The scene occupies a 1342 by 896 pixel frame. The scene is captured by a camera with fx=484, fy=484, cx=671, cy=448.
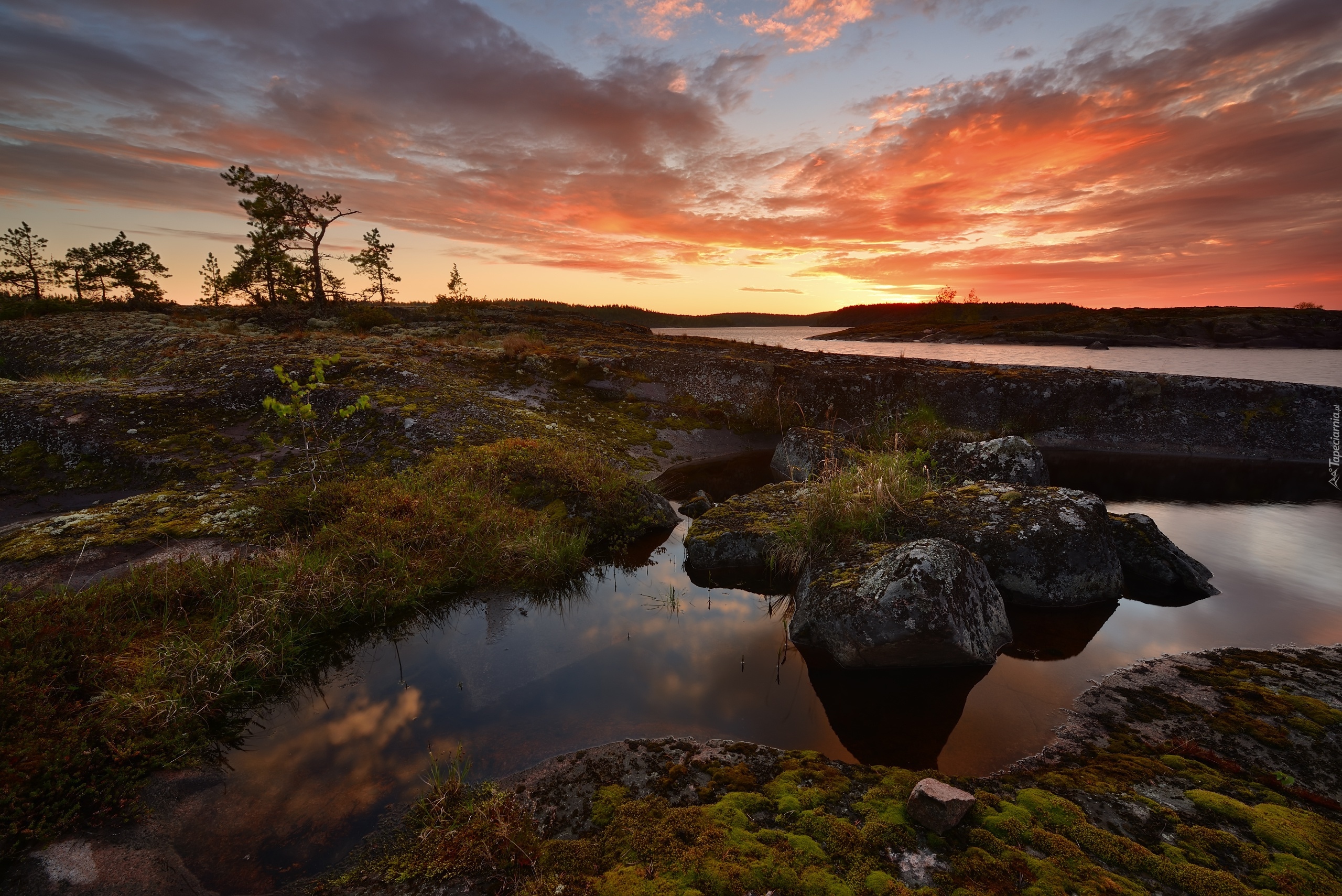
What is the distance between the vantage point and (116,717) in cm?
384

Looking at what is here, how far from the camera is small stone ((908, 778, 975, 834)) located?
3.00 m

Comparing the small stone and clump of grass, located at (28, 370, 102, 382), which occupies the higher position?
clump of grass, located at (28, 370, 102, 382)

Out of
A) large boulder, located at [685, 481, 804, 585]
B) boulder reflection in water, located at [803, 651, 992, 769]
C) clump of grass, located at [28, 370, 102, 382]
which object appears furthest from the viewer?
clump of grass, located at [28, 370, 102, 382]

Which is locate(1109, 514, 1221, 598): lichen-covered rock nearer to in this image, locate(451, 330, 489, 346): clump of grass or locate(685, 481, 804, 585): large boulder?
locate(685, 481, 804, 585): large boulder

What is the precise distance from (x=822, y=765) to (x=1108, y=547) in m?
5.77

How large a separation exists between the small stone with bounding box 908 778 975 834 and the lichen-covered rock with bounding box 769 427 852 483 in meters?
7.30

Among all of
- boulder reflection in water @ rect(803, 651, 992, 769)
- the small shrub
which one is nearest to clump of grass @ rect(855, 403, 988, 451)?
boulder reflection in water @ rect(803, 651, 992, 769)

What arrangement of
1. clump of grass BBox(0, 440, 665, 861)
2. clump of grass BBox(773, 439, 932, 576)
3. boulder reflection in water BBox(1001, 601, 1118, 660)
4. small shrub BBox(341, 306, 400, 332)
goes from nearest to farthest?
clump of grass BBox(0, 440, 665, 861), boulder reflection in water BBox(1001, 601, 1118, 660), clump of grass BBox(773, 439, 932, 576), small shrub BBox(341, 306, 400, 332)

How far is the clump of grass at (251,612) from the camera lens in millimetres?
3500

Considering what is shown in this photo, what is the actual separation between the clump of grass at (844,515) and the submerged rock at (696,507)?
8.07 feet

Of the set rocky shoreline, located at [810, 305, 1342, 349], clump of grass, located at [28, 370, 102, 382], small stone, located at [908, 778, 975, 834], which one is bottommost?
small stone, located at [908, 778, 975, 834]

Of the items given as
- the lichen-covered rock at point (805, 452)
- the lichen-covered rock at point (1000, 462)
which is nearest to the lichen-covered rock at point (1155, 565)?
the lichen-covered rock at point (1000, 462)

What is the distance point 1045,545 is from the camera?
6.52m

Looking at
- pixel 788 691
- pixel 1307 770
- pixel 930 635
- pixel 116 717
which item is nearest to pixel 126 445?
pixel 116 717
